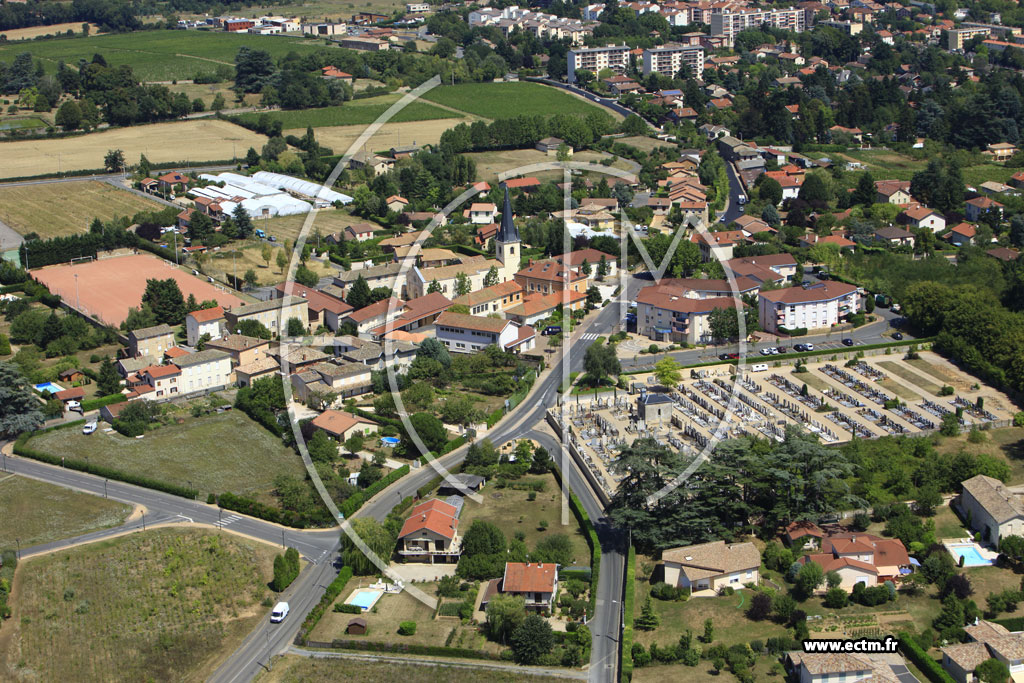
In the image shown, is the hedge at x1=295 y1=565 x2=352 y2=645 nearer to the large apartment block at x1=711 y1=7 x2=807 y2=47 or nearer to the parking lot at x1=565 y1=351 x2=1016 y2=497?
the parking lot at x1=565 y1=351 x2=1016 y2=497

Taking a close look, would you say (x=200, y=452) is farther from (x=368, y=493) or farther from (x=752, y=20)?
(x=752, y=20)

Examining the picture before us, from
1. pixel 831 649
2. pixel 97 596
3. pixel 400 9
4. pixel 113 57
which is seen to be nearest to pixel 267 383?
pixel 97 596

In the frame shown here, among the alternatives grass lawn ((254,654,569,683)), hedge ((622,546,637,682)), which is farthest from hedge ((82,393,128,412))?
hedge ((622,546,637,682))

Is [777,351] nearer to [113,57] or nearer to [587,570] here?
[587,570]

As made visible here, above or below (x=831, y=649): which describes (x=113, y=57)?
above

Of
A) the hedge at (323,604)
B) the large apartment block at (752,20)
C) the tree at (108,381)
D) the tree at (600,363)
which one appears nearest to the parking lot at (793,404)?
the tree at (600,363)

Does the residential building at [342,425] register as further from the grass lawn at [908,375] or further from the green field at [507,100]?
the green field at [507,100]
